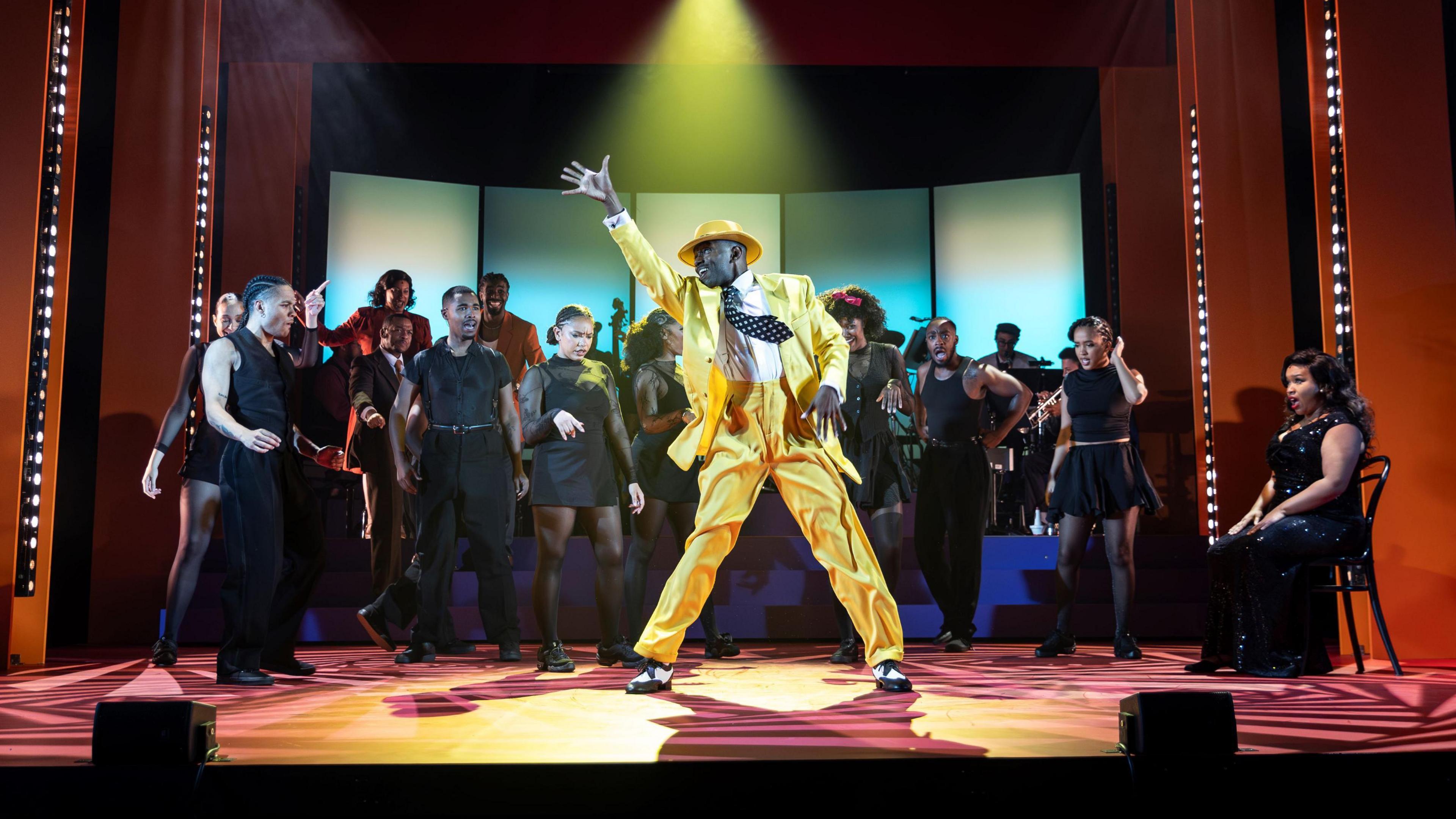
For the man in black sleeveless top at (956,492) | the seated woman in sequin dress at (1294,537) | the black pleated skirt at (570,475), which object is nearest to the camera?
the seated woman in sequin dress at (1294,537)

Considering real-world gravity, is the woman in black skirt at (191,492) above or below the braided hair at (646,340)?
below

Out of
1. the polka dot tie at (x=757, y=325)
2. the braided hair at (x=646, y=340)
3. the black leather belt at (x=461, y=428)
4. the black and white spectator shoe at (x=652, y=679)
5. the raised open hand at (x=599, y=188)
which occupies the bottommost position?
the black and white spectator shoe at (x=652, y=679)

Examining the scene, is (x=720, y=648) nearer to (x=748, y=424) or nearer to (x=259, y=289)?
(x=748, y=424)

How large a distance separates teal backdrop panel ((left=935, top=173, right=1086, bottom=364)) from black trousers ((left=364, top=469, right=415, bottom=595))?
590cm

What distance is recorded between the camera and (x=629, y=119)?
952 centimetres

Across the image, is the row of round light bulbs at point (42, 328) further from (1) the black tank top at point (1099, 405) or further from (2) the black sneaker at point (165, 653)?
(1) the black tank top at point (1099, 405)

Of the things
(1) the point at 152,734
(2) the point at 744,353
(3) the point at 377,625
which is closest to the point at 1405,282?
(2) the point at 744,353

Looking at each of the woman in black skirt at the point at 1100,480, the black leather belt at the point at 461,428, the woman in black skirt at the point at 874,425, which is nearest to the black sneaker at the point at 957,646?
the woman in black skirt at the point at 1100,480

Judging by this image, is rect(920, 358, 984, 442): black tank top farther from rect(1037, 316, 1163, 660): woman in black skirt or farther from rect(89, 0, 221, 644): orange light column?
rect(89, 0, 221, 644): orange light column

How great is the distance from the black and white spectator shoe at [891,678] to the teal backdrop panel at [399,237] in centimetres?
649

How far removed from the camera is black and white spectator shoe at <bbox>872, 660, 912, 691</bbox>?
12.8 feet

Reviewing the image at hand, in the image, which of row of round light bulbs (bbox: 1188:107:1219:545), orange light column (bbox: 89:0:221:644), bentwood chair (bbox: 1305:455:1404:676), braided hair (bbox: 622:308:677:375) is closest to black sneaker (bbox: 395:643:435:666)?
braided hair (bbox: 622:308:677:375)

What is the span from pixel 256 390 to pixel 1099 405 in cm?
402

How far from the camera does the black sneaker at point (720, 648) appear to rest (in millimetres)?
5406
